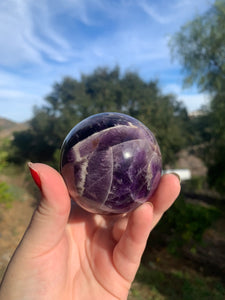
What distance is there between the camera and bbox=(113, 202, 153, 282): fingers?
5.24ft

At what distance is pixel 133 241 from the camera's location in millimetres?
1689

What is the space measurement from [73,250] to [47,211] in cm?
65

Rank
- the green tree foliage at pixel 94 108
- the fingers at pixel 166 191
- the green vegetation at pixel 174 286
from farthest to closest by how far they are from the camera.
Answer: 1. the green tree foliage at pixel 94 108
2. the green vegetation at pixel 174 286
3. the fingers at pixel 166 191

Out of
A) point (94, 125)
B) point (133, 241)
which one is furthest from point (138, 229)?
point (94, 125)

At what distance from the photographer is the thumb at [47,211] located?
1444 mm

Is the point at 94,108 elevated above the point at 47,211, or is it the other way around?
the point at 47,211

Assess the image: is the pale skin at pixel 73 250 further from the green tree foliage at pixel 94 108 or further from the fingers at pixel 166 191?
the green tree foliage at pixel 94 108

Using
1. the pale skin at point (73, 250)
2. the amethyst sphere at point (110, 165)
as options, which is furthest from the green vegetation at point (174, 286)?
the amethyst sphere at point (110, 165)

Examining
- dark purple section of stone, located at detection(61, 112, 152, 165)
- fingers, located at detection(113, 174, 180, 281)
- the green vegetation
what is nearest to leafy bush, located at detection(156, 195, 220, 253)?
the green vegetation

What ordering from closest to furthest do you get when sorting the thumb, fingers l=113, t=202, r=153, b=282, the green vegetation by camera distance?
the thumb < fingers l=113, t=202, r=153, b=282 < the green vegetation

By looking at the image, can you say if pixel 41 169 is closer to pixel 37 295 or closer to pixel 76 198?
pixel 76 198

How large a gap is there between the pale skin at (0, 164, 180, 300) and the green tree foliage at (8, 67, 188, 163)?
10.9 metres

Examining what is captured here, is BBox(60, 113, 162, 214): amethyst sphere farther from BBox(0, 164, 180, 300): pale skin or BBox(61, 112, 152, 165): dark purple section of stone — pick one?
BBox(0, 164, 180, 300): pale skin

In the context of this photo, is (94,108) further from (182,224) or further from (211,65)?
(182,224)
